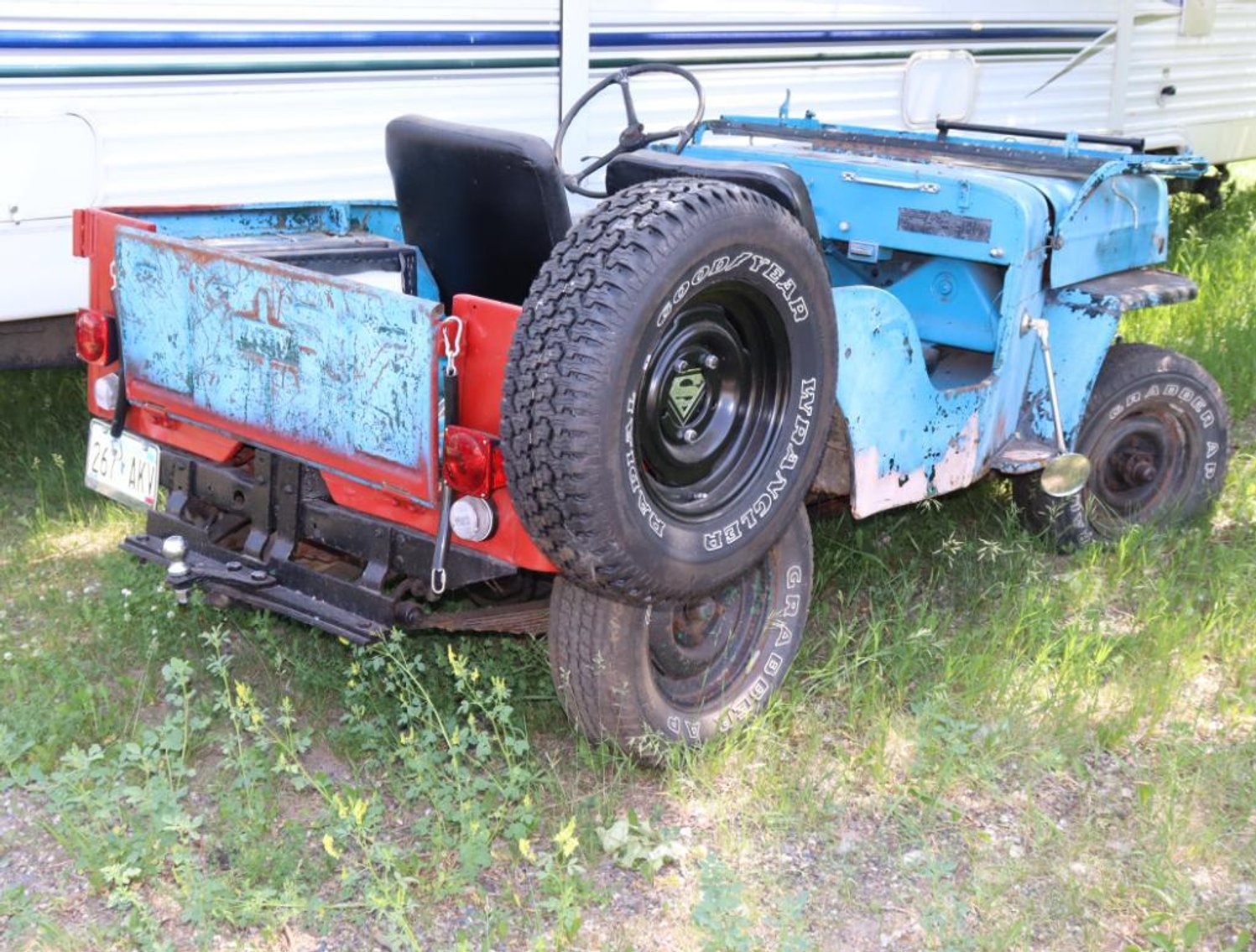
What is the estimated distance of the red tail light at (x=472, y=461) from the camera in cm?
305

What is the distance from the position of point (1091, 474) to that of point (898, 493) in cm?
123

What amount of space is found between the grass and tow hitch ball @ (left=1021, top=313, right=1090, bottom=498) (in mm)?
330

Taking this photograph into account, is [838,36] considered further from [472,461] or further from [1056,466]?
[472,461]

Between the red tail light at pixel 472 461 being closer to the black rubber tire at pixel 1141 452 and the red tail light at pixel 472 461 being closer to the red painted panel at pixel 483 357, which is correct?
the red painted panel at pixel 483 357

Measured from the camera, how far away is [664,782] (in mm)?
3506

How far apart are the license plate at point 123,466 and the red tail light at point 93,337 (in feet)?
0.68

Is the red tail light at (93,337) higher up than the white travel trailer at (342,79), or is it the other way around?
the white travel trailer at (342,79)

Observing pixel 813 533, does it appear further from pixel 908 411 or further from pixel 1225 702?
pixel 1225 702

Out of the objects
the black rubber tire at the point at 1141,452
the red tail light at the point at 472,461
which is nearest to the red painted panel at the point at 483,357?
the red tail light at the point at 472,461

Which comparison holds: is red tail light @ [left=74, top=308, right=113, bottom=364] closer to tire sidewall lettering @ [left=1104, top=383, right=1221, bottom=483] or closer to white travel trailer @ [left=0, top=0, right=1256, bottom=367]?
white travel trailer @ [left=0, top=0, right=1256, bottom=367]


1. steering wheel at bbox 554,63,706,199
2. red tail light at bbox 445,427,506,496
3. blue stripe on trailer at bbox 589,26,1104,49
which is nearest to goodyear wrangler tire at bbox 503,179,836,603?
red tail light at bbox 445,427,506,496

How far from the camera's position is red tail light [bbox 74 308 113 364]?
143 inches

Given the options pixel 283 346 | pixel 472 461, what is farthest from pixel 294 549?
pixel 472 461

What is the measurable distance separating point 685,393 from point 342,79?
2.57m
